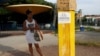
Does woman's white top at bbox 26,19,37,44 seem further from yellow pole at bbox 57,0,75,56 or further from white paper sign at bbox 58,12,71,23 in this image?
white paper sign at bbox 58,12,71,23

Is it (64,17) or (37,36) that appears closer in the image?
(64,17)

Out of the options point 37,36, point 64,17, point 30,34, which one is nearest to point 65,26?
point 64,17

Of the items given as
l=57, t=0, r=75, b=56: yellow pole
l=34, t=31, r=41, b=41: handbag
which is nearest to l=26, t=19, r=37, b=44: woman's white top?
l=34, t=31, r=41, b=41: handbag

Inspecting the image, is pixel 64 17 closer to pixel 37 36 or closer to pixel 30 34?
pixel 37 36

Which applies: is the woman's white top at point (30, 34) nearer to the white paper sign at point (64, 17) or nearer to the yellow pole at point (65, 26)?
the yellow pole at point (65, 26)

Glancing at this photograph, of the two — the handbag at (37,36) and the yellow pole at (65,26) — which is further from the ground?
the yellow pole at (65,26)

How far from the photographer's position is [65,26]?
23.3ft

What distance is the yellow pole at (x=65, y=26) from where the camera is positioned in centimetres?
705

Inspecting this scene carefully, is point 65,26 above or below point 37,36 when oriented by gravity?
above

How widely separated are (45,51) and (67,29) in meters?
6.94

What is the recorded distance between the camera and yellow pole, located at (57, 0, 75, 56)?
7055mm

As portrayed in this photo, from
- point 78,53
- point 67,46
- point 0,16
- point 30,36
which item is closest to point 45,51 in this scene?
point 78,53

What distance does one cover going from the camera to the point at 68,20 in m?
7.09

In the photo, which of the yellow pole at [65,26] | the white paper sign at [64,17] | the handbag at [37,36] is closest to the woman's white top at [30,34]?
the handbag at [37,36]
